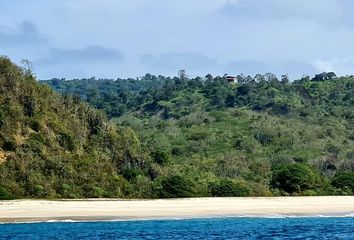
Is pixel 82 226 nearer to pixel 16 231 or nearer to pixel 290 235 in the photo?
pixel 16 231

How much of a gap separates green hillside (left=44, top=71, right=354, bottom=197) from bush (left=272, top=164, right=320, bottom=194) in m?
0.08

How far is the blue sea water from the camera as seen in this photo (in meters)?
30.9

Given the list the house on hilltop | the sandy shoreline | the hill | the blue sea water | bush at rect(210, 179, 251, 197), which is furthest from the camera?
the house on hilltop

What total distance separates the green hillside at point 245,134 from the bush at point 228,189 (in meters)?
0.08

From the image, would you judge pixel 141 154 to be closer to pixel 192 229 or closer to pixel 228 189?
pixel 228 189

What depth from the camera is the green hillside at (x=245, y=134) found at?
55.0 m

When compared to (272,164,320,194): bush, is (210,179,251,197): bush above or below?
below

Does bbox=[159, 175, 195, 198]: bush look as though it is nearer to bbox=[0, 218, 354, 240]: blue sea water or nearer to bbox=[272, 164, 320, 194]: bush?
bbox=[272, 164, 320, 194]: bush

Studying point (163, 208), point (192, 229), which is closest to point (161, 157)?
point (163, 208)

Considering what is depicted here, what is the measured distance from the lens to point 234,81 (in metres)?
135

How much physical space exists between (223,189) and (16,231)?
2268 cm

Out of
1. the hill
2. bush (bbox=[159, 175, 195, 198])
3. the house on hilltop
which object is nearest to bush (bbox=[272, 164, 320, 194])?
bush (bbox=[159, 175, 195, 198])

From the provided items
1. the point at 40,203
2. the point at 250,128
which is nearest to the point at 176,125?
the point at 250,128

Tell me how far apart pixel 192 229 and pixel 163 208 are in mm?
7294
